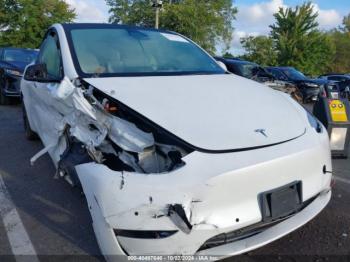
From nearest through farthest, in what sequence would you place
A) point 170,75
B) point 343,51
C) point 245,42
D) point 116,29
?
point 170,75 → point 116,29 → point 245,42 → point 343,51

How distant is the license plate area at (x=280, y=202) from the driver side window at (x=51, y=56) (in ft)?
6.76

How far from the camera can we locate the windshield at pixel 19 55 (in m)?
9.91

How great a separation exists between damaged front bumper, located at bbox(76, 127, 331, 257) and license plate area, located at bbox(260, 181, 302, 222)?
35 mm

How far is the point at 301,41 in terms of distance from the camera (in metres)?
41.4

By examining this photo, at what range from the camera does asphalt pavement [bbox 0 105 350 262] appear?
2758 millimetres

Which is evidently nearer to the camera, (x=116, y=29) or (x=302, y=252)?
(x=302, y=252)

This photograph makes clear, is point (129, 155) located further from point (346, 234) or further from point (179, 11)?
point (179, 11)

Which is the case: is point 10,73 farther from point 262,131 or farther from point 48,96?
point 262,131

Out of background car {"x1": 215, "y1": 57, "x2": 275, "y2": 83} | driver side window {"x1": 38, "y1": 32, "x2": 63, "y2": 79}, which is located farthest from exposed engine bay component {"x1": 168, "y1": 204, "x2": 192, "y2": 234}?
background car {"x1": 215, "y1": 57, "x2": 275, "y2": 83}

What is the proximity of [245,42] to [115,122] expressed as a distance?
154 feet

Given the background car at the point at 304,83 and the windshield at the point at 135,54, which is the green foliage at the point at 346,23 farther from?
the windshield at the point at 135,54

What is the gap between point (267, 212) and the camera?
7.61 ft

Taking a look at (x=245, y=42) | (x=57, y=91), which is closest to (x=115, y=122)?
(x=57, y=91)

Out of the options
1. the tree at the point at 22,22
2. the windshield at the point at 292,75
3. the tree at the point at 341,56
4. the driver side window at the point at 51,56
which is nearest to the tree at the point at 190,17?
the tree at the point at 22,22
